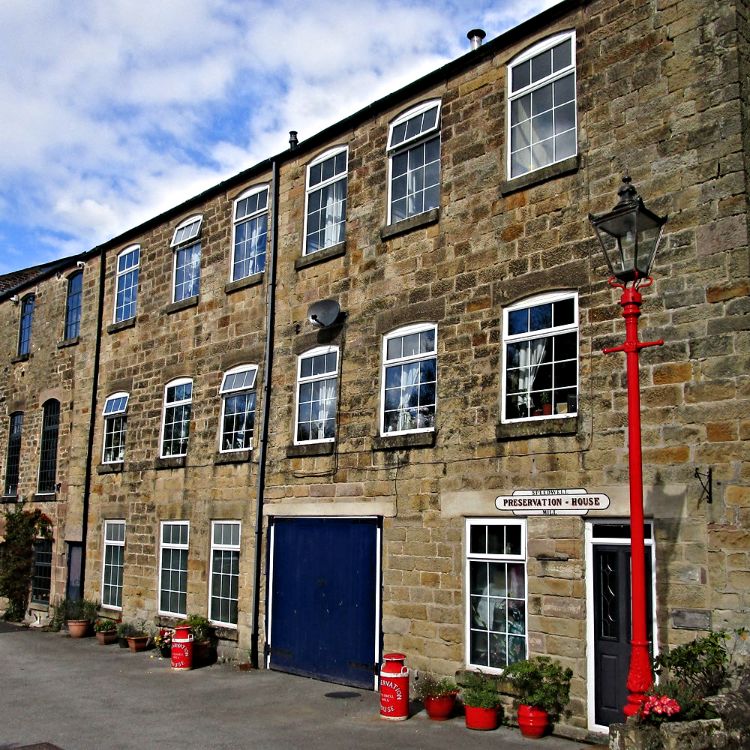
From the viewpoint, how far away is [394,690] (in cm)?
1030

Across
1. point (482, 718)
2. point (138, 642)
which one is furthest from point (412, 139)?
point (138, 642)

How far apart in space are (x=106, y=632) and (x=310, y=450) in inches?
263

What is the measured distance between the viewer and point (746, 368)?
27.7 feet

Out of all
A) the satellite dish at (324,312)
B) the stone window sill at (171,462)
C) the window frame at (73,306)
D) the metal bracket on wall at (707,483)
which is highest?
the window frame at (73,306)

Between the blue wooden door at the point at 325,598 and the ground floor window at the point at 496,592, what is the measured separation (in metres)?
1.72

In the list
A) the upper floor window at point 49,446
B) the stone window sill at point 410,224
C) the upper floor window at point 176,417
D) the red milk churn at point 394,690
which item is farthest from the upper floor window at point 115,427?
the red milk churn at point 394,690

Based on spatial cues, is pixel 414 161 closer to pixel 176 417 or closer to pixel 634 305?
pixel 634 305

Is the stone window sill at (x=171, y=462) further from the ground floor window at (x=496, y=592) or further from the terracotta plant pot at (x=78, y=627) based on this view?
the ground floor window at (x=496, y=592)

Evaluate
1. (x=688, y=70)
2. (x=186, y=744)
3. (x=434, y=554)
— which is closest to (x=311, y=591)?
(x=434, y=554)

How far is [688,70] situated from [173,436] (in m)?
11.1

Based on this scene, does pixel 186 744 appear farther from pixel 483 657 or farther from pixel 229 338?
pixel 229 338

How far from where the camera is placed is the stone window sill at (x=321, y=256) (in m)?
13.3

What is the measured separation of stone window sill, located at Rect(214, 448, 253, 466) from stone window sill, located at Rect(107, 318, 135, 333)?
449 cm

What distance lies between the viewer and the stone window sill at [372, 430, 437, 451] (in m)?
11.4
